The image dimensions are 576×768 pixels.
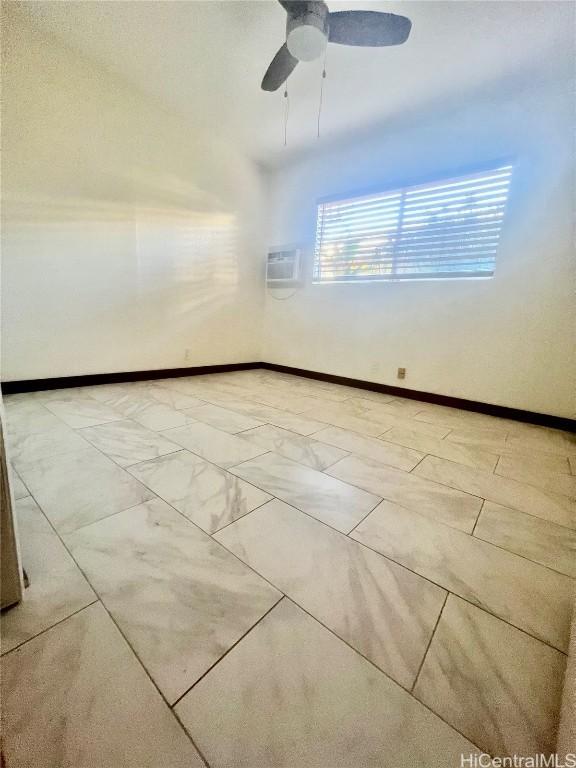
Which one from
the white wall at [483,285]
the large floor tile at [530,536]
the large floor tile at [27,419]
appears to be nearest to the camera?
the large floor tile at [530,536]

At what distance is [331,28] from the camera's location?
4.83 feet

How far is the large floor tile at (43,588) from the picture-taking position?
0.60 metres

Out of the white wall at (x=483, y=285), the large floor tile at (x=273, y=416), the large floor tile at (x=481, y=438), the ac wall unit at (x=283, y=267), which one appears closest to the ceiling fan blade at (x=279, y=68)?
the white wall at (x=483, y=285)

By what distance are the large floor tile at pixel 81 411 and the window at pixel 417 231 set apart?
247cm

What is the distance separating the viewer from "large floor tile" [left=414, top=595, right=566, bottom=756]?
1.60 ft

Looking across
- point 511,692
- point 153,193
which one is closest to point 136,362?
point 153,193

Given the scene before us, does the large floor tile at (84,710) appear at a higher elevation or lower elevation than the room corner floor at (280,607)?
higher

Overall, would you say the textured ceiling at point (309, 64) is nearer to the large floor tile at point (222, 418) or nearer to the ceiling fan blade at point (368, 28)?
the ceiling fan blade at point (368, 28)

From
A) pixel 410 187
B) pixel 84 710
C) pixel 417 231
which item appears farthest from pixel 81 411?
pixel 410 187

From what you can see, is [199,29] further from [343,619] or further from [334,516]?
[343,619]

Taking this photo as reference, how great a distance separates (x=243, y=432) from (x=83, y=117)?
272 cm

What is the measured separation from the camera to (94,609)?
647 millimetres

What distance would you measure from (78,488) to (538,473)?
6.89 ft

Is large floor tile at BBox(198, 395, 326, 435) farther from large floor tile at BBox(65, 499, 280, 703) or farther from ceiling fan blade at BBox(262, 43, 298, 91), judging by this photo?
ceiling fan blade at BBox(262, 43, 298, 91)
